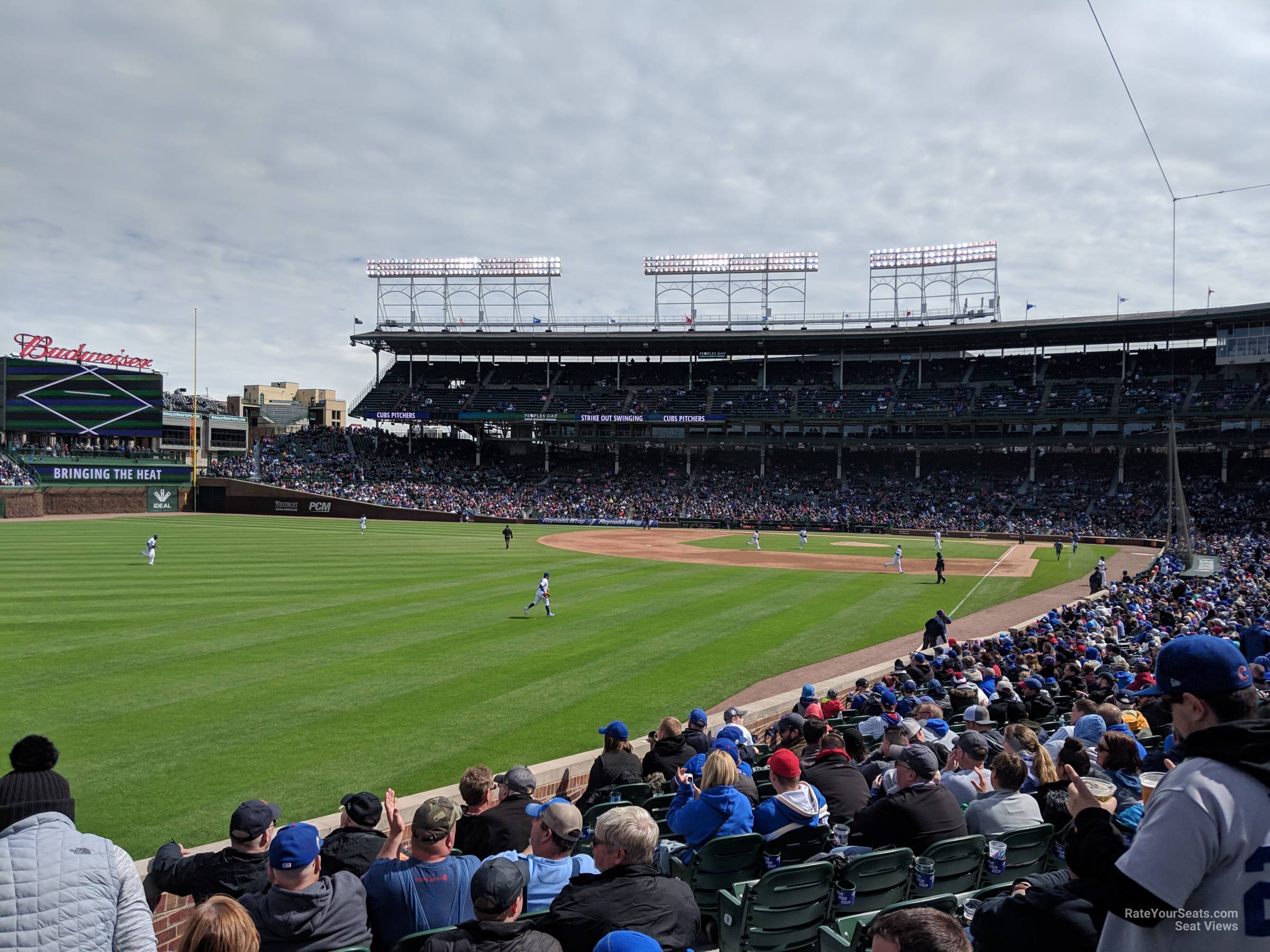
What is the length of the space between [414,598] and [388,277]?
66649 mm

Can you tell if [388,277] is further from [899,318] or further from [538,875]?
[538,875]

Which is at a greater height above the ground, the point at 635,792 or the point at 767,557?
the point at 635,792

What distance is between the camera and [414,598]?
2498 cm

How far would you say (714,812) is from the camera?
5891mm

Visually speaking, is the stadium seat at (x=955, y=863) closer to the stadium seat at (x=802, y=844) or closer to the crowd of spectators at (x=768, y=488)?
the stadium seat at (x=802, y=844)

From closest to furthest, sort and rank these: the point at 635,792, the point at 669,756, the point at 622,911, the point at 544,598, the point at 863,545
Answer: the point at 622,911 → the point at 635,792 → the point at 669,756 → the point at 544,598 → the point at 863,545

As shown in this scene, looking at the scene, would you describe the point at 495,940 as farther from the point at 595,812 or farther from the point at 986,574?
the point at 986,574

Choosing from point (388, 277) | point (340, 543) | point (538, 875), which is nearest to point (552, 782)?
point (538, 875)

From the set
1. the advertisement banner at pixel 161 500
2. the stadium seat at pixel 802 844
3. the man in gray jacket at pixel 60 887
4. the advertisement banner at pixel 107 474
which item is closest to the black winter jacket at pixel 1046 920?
the stadium seat at pixel 802 844

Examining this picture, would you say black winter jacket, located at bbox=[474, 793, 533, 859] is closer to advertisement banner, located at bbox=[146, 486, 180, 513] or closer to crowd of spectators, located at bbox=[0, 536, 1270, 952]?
crowd of spectators, located at bbox=[0, 536, 1270, 952]

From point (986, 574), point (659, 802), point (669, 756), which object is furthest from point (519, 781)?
point (986, 574)

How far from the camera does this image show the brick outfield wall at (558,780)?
5.90 metres

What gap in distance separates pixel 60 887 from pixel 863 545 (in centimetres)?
4894

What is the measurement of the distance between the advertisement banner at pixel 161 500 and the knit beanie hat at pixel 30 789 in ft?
236
